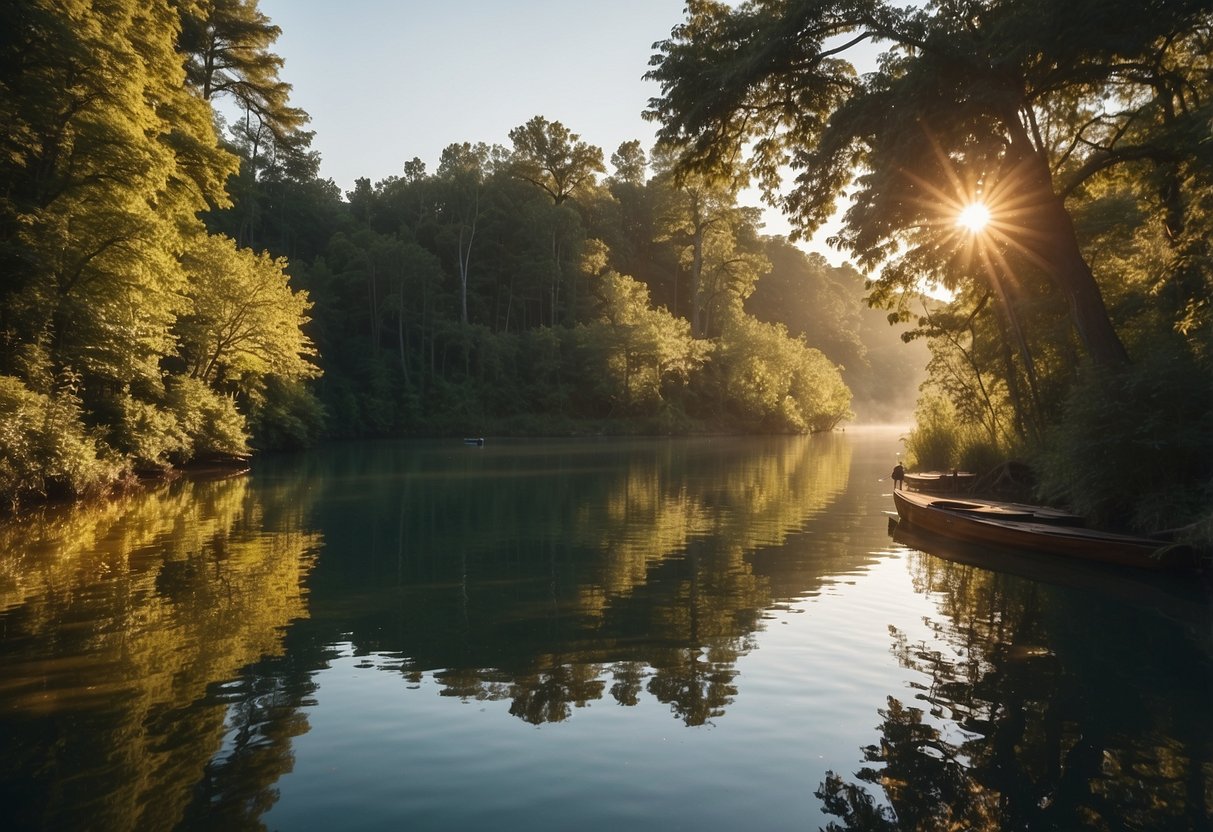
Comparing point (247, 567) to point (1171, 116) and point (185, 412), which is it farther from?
point (1171, 116)

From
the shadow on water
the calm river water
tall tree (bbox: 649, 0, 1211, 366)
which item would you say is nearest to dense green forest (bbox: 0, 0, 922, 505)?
tall tree (bbox: 649, 0, 1211, 366)

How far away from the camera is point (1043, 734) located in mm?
5938

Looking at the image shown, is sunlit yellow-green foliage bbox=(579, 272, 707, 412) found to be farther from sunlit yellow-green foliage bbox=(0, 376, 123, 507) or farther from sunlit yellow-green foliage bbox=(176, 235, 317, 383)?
sunlit yellow-green foliage bbox=(0, 376, 123, 507)

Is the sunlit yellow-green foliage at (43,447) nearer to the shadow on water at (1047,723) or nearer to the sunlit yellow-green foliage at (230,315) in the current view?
the sunlit yellow-green foliage at (230,315)

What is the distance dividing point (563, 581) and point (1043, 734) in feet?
21.1

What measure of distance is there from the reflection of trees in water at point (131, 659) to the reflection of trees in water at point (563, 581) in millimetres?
1086

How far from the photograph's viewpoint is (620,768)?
529 cm

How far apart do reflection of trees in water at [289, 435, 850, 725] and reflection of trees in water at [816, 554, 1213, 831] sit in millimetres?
1586

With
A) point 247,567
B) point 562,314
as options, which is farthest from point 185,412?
point 562,314

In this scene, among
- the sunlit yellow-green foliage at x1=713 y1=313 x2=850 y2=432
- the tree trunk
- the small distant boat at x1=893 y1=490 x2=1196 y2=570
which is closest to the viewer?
the small distant boat at x1=893 y1=490 x2=1196 y2=570

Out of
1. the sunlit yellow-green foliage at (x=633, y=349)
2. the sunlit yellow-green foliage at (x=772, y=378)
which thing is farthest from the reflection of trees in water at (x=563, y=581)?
the sunlit yellow-green foliage at (x=772, y=378)

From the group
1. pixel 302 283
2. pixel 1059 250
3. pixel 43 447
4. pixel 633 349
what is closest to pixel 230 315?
pixel 43 447

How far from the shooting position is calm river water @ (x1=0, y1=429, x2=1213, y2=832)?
4.82 meters

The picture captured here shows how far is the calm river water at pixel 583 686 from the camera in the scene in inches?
190
